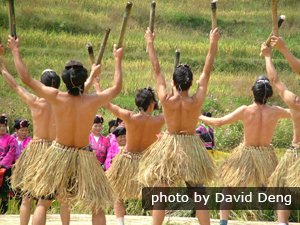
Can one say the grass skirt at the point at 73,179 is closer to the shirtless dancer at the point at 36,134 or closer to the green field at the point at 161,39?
the shirtless dancer at the point at 36,134

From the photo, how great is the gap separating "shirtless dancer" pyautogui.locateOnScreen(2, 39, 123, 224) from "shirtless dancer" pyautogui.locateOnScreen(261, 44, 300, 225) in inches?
53.3

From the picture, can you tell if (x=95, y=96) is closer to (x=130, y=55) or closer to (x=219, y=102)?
(x=219, y=102)

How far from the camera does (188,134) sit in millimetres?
7871

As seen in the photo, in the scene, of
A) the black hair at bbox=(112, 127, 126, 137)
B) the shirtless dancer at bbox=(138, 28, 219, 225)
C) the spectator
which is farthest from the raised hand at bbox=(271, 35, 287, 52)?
the spectator

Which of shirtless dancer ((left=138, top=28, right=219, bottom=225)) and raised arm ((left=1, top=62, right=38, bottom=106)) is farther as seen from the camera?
raised arm ((left=1, top=62, right=38, bottom=106))

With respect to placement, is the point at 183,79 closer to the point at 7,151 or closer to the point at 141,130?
the point at 141,130

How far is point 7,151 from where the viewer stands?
10391 mm

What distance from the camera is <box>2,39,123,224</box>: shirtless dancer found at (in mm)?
7316

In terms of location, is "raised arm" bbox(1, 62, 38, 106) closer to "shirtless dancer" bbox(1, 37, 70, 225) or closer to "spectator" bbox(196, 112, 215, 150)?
"shirtless dancer" bbox(1, 37, 70, 225)

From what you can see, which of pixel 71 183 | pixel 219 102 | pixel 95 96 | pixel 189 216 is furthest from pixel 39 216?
pixel 219 102

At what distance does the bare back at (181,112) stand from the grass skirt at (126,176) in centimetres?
78

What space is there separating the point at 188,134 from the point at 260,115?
106 centimetres

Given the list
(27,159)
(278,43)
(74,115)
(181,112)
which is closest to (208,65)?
(181,112)

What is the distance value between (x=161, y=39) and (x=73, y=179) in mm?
19956
